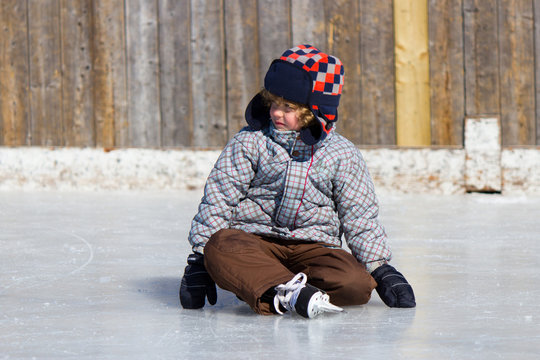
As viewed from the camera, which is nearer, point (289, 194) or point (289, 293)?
point (289, 293)

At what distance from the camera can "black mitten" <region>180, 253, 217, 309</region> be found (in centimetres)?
238

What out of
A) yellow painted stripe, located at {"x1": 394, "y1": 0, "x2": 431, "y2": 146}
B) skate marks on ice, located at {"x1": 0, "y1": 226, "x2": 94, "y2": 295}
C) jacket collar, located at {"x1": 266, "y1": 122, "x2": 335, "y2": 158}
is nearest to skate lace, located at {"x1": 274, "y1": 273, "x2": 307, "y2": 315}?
jacket collar, located at {"x1": 266, "y1": 122, "x2": 335, "y2": 158}

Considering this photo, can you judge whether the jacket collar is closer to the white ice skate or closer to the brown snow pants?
the brown snow pants

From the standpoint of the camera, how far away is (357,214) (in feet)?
8.13

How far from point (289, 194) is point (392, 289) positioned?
378mm

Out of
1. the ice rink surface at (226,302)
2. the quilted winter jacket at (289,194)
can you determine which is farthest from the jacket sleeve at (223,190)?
the ice rink surface at (226,302)

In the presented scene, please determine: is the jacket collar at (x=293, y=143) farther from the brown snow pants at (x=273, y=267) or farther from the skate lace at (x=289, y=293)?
the skate lace at (x=289, y=293)

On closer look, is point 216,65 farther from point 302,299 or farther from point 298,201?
point 302,299

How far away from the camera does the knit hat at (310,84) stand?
2.43 m

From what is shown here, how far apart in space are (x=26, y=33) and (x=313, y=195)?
388cm

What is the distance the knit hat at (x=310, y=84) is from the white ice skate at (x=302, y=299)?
0.41 m

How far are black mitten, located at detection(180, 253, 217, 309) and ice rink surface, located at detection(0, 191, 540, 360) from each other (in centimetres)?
3

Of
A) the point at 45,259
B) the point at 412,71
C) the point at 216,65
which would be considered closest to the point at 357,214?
the point at 45,259

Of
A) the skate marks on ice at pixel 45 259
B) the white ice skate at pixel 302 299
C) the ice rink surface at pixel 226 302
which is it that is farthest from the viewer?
the skate marks on ice at pixel 45 259
